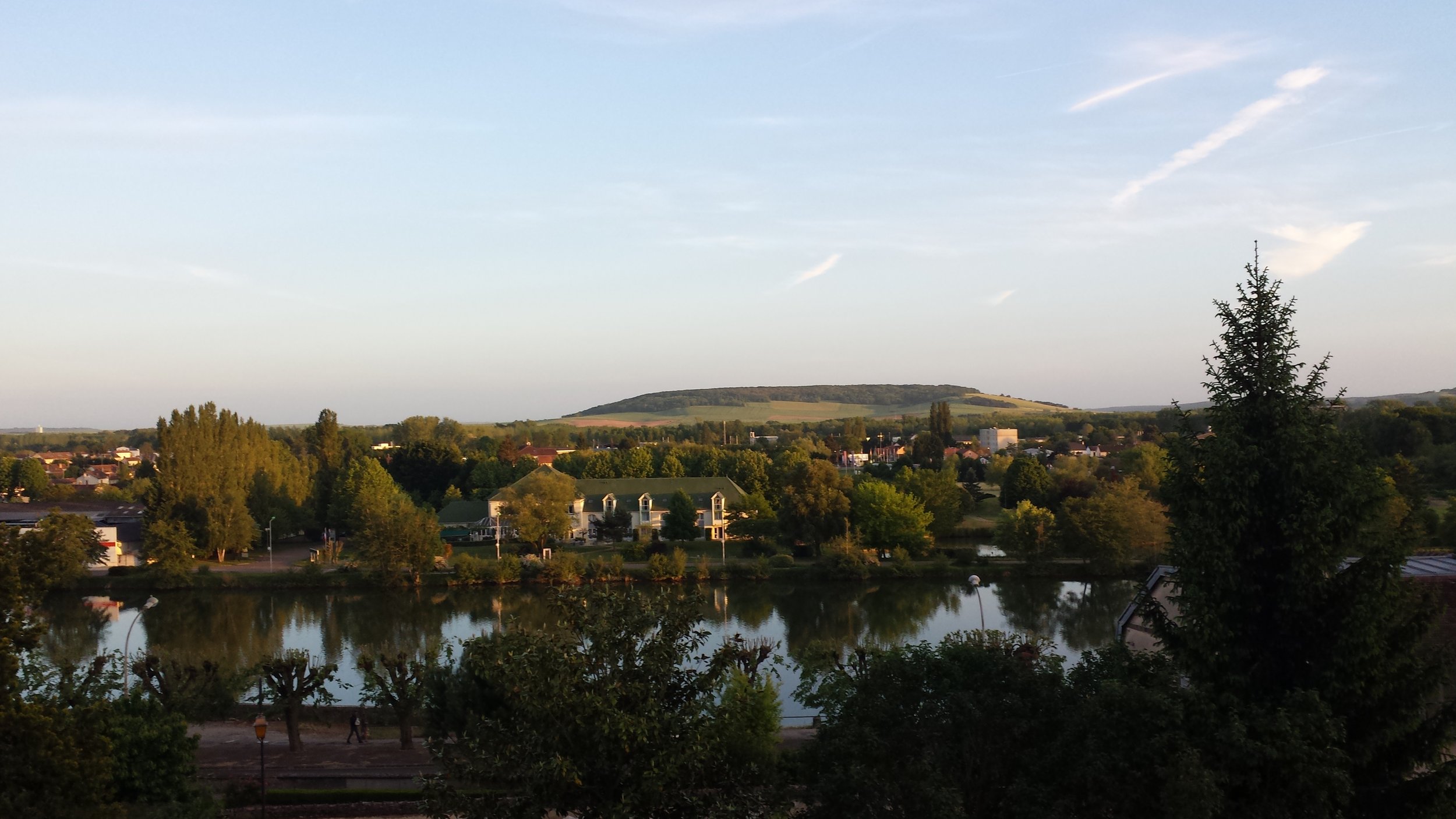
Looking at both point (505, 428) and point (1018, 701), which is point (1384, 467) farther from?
point (505, 428)

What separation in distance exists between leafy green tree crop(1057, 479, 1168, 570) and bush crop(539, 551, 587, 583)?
16970mm

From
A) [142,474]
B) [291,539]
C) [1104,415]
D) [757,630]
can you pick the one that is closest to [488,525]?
[291,539]

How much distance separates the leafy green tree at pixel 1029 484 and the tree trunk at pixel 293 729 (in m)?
35.7

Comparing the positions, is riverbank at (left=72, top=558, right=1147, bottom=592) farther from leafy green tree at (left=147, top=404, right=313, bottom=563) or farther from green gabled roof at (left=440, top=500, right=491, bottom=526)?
green gabled roof at (left=440, top=500, right=491, bottom=526)

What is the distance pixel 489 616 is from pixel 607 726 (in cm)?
2392

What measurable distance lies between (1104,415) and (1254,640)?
138516 millimetres

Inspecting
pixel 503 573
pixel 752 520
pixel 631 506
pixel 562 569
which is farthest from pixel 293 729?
pixel 631 506

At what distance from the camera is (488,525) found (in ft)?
157

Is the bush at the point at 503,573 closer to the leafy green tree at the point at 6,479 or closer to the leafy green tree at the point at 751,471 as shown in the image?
the leafy green tree at the point at 751,471

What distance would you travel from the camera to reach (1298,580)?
311 inches

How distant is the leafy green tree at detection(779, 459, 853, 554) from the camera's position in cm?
3891

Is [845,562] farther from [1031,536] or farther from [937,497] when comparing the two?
[937,497]

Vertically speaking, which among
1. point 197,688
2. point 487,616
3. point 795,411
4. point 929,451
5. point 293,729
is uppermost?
point 795,411

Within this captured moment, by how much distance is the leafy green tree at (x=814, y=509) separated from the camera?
3891 centimetres
